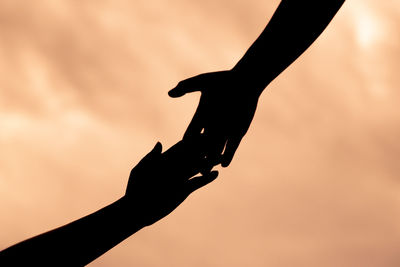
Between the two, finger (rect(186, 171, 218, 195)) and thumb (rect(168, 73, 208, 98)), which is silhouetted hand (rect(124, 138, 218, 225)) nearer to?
finger (rect(186, 171, 218, 195))

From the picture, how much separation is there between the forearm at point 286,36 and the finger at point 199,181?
2.83 ft

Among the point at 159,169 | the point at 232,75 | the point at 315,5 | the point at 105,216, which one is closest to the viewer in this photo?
the point at 315,5

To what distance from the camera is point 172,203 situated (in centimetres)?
370

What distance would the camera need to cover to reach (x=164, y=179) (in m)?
3.42

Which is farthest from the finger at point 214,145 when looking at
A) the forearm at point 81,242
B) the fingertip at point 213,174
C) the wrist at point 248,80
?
the forearm at point 81,242

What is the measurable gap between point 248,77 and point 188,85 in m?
0.43

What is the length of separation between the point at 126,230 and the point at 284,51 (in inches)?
69.7

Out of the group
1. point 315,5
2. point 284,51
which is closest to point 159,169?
point 284,51

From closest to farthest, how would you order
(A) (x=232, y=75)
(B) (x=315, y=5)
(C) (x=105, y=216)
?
1. (B) (x=315, y=5)
2. (A) (x=232, y=75)
3. (C) (x=105, y=216)

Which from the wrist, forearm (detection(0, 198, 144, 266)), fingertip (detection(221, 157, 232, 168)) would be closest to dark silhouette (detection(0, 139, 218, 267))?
forearm (detection(0, 198, 144, 266))

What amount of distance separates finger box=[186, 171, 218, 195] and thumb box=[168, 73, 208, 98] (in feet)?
2.21

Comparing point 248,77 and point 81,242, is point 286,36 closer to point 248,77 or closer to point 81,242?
point 248,77

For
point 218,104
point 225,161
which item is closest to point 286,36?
point 218,104

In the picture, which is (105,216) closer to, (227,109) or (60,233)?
(60,233)
